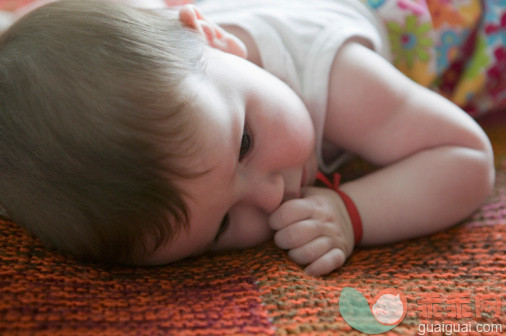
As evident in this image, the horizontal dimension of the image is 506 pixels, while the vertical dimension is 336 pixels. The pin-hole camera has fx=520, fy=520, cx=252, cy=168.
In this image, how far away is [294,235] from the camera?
0.77 metres

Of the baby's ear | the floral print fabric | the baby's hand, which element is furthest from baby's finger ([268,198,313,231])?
the floral print fabric

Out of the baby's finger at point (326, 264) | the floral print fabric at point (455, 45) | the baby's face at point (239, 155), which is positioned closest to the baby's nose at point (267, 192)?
the baby's face at point (239, 155)

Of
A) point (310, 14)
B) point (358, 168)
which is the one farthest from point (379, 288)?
point (310, 14)

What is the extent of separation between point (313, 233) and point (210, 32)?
0.35 meters

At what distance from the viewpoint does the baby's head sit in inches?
23.7

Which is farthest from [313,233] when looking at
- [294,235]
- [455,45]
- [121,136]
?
[455,45]

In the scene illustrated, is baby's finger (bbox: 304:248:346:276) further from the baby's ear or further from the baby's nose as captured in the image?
the baby's ear

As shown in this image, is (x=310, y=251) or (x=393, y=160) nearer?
(x=310, y=251)

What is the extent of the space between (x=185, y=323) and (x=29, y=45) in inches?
15.6

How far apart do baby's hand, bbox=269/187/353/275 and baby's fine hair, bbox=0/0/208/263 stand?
0.57 ft

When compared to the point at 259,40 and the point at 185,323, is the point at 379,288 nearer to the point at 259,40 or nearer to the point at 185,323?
the point at 185,323

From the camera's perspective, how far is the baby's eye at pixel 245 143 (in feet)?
2.40

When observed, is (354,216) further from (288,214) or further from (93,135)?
(93,135)
